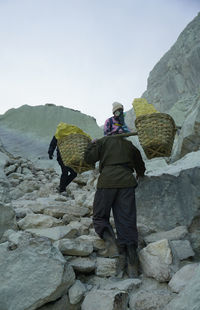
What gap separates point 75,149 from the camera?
261 cm

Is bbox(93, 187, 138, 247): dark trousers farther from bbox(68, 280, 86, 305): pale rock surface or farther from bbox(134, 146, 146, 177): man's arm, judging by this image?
bbox(68, 280, 86, 305): pale rock surface

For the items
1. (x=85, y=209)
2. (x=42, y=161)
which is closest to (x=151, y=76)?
(x=42, y=161)

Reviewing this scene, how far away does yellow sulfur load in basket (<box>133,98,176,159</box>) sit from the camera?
8.04ft

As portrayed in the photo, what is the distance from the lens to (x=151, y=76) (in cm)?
3866

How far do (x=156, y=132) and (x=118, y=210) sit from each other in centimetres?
84

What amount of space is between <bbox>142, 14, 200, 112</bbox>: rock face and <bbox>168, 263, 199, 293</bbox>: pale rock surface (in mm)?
27929

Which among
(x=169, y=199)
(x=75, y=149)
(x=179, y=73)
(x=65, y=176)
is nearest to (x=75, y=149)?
(x=75, y=149)

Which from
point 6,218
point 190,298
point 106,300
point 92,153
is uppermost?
point 92,153

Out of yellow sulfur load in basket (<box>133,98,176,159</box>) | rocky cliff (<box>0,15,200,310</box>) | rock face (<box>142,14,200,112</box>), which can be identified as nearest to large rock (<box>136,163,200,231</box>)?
rocky cliff (<box>0,15,200,310</box>)

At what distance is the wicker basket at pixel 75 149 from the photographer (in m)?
2.60

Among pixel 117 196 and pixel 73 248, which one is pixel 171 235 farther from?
pixel 73 248

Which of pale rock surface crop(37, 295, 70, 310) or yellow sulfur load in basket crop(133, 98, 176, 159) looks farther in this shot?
yellow sulfur load in basket crop(133, 98, 176, 159)

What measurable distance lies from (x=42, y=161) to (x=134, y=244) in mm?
10026

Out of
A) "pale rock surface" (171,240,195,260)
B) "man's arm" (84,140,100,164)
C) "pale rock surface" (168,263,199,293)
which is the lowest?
"pale rock surface" (171,240,195,260)
